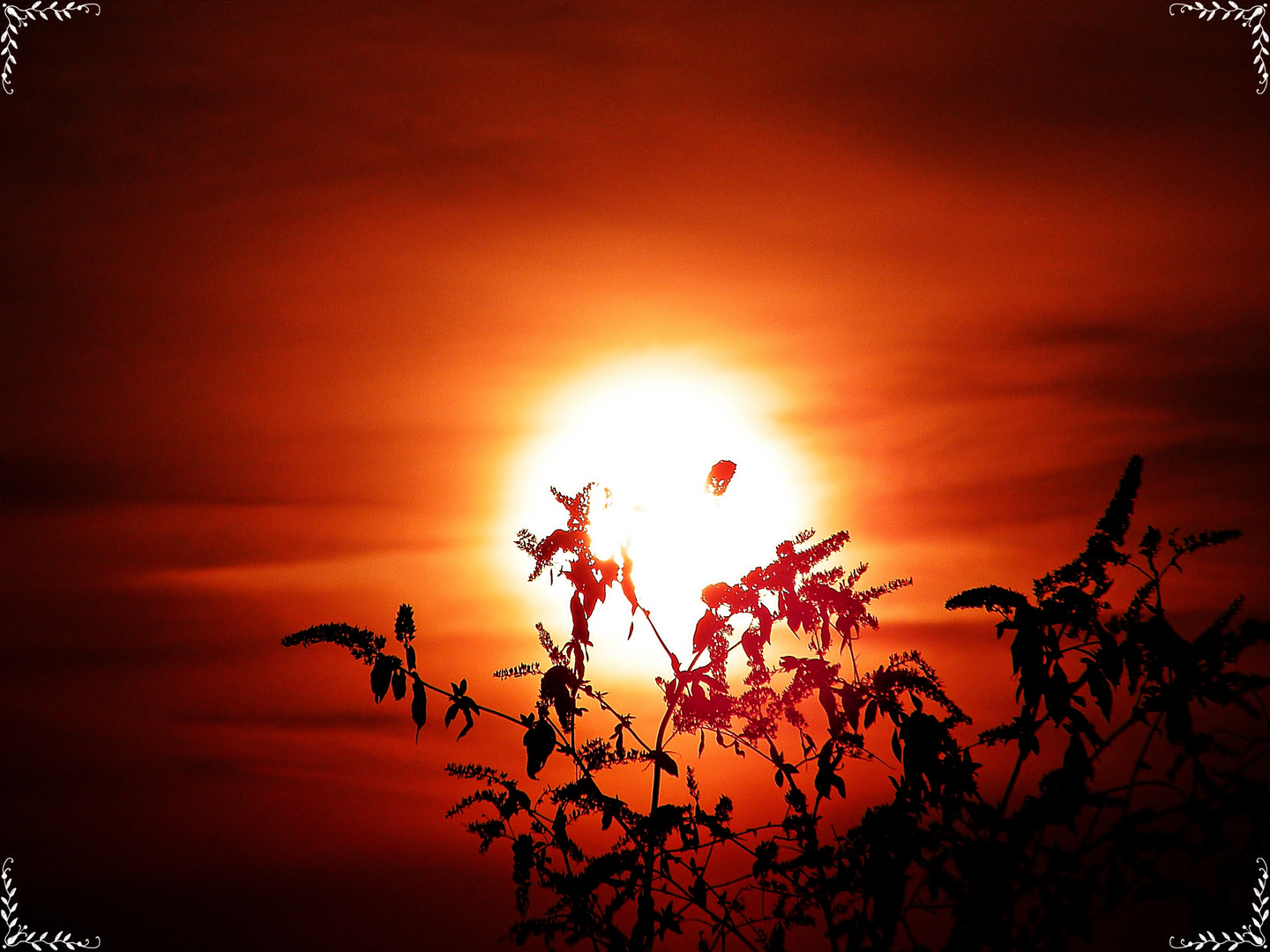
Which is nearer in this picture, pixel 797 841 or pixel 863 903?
pixel 863 903

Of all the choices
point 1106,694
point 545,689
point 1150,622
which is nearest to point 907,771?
point 1106,694

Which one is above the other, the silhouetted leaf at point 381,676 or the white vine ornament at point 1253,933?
the silhouetted leaf at point 381,676

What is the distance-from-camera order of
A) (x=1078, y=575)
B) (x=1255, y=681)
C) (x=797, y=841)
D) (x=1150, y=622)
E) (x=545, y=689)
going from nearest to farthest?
(x=1255, y=681)
(x=1150, y=622)
(x=1078, y=575)
(x=545, y=689)
(x=797, y=841)

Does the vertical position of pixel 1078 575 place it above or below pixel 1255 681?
above

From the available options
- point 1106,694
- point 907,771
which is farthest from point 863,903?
point 1106,694

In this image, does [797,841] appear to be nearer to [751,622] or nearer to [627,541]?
[751,622]

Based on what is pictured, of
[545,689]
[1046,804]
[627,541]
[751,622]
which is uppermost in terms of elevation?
[627,541]

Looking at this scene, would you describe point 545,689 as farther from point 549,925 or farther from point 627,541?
point 549,925

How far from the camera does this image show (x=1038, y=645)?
305 cm

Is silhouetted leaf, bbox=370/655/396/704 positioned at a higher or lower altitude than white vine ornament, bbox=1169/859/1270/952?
higher

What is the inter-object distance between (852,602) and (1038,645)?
959mm

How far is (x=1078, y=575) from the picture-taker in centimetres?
324

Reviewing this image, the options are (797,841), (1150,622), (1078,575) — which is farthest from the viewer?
(797,841)

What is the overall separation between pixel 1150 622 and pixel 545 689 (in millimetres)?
2003
